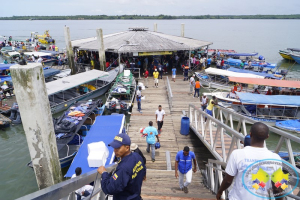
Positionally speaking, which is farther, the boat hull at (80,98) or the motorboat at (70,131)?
the boat hull at (80,98)

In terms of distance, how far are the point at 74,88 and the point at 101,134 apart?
10.2 metres

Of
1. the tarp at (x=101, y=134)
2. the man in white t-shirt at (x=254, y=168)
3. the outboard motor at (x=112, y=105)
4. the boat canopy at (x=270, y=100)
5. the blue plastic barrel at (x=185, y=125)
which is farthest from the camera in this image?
the outboard motor at (x=112, y=105)

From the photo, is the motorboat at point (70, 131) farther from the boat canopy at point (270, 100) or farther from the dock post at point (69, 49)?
the dock post at point (69, 49)

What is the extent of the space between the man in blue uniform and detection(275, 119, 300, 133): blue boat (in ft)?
42.5

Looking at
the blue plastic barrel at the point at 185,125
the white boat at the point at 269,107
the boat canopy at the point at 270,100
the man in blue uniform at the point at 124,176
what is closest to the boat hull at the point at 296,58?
the white boat at the point at 269,107

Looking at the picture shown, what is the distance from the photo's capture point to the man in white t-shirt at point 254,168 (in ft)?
8.25

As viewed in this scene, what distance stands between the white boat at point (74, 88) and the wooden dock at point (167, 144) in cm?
441

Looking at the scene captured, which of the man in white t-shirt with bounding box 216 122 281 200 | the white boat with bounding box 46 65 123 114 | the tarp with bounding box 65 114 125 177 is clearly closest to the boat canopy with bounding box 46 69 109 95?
the white boat with bounding box 46 65 123 114

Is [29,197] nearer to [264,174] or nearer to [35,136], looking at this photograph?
[264,174]

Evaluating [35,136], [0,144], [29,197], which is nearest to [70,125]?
[35,136]

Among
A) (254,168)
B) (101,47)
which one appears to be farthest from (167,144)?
(101,47)

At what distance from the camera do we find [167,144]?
370 inches

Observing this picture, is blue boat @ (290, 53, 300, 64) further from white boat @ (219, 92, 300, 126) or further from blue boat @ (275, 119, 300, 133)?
blue boat @ (275, 119, 300, 133)

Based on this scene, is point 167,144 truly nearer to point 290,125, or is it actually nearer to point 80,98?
point 290,125
